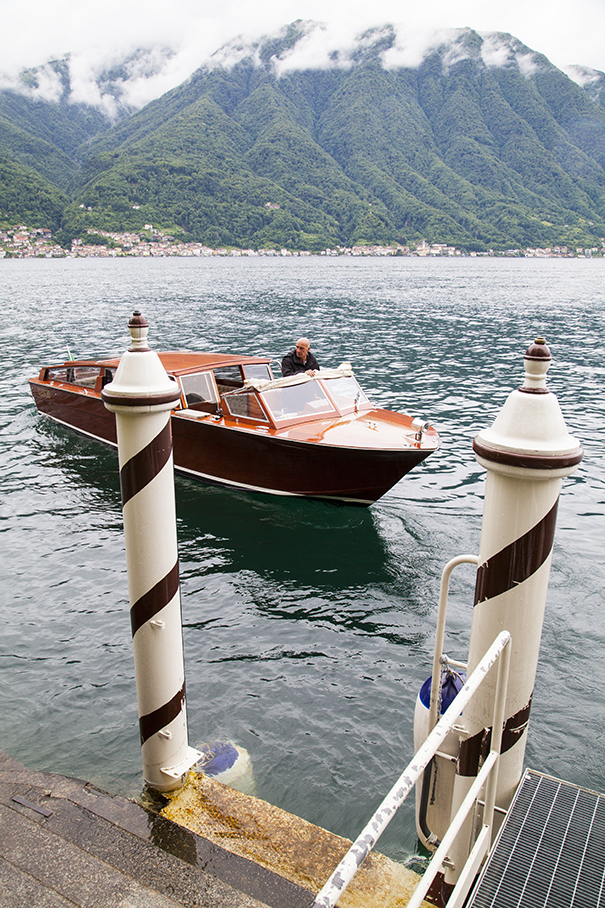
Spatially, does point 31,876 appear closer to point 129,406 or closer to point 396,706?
point 129,406

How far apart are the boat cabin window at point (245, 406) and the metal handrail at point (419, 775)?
27.3ft

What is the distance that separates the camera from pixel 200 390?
1176 cm

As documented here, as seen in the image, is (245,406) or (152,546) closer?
(152,546)

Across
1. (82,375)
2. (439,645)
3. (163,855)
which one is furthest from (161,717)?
(82,375)

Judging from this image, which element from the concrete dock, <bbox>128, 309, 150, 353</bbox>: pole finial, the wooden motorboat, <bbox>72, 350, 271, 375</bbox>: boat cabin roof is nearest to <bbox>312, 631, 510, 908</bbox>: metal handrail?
the concrete dock

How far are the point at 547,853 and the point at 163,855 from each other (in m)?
1.90

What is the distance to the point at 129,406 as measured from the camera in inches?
133

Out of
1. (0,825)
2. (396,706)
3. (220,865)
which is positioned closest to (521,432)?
(220,865)

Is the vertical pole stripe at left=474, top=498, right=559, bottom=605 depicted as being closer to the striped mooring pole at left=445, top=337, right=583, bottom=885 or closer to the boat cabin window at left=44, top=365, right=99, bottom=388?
the striped mooring pole at left=445, top=337, right=583, bottom=885

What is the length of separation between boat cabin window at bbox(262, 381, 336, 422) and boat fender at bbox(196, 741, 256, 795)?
20.1 ft

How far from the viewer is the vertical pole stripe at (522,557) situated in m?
2.30

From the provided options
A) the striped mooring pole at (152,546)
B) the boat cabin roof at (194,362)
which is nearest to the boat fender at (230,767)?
the striped mooring pole at (152,546)

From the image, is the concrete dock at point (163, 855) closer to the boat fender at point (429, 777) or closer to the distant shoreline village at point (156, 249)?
the boat fender at point (429, 777)

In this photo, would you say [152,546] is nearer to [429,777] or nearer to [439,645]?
[439,645]
